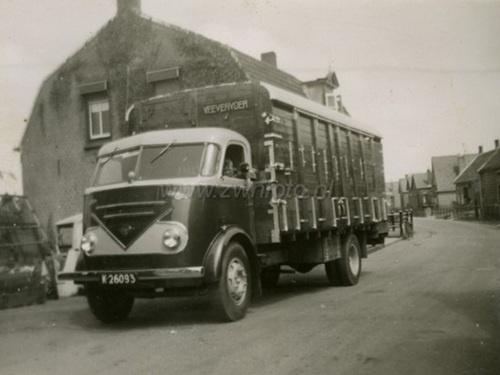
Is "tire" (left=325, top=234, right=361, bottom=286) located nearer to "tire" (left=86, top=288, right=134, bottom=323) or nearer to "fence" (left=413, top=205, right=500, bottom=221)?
"tire" (left=86, top=288, right=134, bottom=323)

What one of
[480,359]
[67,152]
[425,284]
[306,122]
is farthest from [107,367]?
[67,152]

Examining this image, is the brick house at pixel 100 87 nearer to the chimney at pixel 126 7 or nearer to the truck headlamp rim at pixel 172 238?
the chimney at pixel 126 7

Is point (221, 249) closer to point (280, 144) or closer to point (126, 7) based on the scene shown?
point (280, 144)

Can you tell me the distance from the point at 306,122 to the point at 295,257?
7.17ft

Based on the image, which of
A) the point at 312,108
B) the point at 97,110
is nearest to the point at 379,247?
the point at 97,110

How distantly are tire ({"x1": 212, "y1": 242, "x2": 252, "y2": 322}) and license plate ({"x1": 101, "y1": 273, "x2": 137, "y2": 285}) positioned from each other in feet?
3.11

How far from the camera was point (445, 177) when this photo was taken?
284ft

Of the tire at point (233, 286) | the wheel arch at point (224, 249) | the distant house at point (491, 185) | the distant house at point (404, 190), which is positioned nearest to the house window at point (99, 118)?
the wheel arch at point (224, 249)

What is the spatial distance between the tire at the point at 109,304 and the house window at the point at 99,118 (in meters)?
11.4

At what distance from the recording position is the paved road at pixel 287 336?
472cm

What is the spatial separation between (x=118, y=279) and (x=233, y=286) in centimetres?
135

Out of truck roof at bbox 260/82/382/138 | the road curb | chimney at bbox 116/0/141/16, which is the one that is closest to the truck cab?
truck roof at bbox 260/82/382/138

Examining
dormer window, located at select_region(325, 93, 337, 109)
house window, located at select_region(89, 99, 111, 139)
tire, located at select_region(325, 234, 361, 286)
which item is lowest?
tire, located at select_region(325, 234, 361, 286)

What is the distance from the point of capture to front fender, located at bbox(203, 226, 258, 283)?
248 inches
